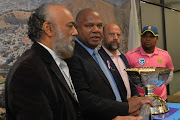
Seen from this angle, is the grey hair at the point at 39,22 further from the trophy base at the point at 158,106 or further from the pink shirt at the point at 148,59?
the pink shirt at the point at 148,59

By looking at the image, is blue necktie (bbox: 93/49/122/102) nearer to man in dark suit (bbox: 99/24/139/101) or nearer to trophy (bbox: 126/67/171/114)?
trophy (bbox: 126/67/171/114)

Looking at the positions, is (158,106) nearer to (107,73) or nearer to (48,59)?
(107,73)

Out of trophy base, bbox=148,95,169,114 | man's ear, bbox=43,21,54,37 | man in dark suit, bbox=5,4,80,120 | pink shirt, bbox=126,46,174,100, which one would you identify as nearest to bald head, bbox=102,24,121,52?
pink shirt, bbox=126,46,174,100

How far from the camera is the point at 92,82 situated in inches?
56.2

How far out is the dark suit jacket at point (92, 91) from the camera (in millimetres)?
1367

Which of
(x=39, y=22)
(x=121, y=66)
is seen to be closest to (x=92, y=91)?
(x=39, y=22)

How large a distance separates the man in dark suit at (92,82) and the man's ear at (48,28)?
0.29 metres

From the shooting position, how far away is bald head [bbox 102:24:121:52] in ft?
7.30

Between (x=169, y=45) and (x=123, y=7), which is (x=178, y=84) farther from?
(x=123, y=7)

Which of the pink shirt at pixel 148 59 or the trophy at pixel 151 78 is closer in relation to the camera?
the trophy at pixel 151 78

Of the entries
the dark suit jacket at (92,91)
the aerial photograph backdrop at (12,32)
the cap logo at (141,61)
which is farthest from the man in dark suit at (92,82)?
the cap logo at (141,61)

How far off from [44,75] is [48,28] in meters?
0.37

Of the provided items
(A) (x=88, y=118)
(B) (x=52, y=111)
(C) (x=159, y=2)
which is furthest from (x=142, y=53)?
(C) (x=159, y=2)

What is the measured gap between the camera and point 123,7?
4105 mm
